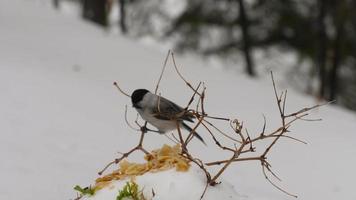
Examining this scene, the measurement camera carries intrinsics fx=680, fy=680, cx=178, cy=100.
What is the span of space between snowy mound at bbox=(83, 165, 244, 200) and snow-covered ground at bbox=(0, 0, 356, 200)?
1.01 meters

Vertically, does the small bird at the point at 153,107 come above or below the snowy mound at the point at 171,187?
above

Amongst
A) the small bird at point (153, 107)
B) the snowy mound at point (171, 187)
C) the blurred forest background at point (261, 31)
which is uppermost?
the small bird at point (153, 107)

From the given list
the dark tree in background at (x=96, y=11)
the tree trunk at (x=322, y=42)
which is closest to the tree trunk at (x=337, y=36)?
the tree trunk at (x=322, y=42)

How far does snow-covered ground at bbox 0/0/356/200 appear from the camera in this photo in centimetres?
496

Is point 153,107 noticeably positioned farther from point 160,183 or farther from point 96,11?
point 96,11

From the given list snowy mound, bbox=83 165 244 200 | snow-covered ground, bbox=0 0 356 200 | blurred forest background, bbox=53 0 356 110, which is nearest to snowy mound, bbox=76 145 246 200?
snowy mound, bbox=83 165 244 200

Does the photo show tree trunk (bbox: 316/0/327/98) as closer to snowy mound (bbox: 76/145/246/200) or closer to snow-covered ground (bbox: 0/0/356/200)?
snow-covered ground (bbox: 0/0/356/200)

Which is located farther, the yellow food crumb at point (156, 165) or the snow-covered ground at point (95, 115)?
the snow-covered ground at point (95, 115)

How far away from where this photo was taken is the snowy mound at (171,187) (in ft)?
9.80

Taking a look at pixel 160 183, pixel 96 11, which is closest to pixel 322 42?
pixel 96 11

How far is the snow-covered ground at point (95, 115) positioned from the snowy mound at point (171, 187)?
1009mm

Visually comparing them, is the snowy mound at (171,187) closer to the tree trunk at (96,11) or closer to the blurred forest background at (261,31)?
the blurred forest background at (261,31)

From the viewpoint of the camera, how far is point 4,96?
21.8ft

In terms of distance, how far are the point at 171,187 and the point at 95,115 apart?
3.92 m
